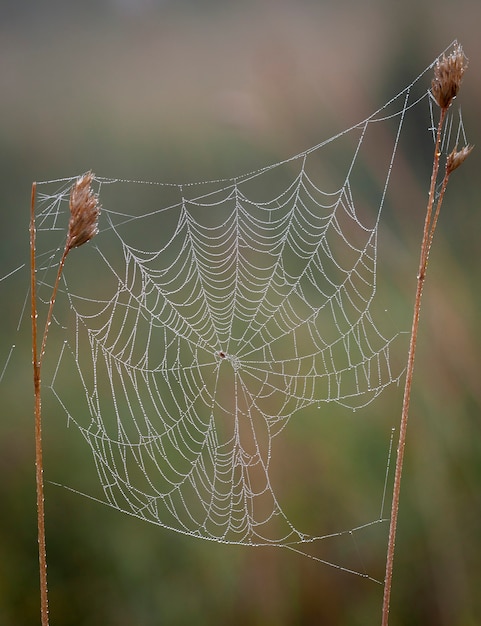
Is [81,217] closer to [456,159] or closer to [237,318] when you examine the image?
[456,159]

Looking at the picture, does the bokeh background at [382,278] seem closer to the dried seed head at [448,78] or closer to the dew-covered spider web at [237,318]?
the dew-covered spider web at [237,318]

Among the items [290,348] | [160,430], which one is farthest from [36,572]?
[290,348]

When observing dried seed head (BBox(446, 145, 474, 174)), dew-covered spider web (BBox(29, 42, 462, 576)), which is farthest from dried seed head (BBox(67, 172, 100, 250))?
dew-covered spider web (BBox(29, 42, 462, 576))

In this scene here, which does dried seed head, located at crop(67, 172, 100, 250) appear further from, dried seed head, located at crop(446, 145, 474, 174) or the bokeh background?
the bokeh background

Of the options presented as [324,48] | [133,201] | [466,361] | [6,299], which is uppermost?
[324,48]

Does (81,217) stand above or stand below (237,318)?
below

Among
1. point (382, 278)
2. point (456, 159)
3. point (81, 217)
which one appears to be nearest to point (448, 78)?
point (456, 159)

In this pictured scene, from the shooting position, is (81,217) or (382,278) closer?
(81,217)

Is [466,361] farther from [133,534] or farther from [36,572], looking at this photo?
[36,572]

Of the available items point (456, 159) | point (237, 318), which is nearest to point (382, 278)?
point (237, 318)
